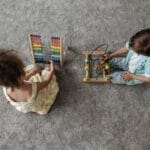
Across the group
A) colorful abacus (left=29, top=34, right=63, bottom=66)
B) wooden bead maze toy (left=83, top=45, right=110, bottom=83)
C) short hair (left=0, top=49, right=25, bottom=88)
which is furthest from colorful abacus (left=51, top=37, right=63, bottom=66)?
short hair (left=0, top=49, right=25, bottom=88)

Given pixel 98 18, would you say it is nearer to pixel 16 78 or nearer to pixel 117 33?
pixel 117 33

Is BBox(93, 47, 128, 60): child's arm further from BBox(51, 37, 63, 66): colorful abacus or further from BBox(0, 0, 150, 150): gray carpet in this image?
BBox(51, 37, 63, 66): colorful abacus

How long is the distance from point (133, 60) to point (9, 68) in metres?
0.60

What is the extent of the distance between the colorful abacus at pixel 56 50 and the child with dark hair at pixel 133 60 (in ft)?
0.70

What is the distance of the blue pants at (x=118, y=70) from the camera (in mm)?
1604

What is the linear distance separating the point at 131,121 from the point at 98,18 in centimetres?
61

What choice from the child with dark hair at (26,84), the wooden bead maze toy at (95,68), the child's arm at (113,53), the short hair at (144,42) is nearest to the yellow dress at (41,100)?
the child with dark hair at (26,84)

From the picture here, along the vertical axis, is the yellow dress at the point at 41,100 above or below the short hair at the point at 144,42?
below

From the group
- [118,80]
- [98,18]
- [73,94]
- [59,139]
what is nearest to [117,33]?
[98,18]

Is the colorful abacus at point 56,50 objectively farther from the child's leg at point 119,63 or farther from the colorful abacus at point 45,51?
the child's leg at point 119,63

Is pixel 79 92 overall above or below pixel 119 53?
below

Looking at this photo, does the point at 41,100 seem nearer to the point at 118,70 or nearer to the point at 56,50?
the point at 56,50

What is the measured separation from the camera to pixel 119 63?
162 cm

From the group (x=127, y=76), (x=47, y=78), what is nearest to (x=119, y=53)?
(x=127, y=76)
